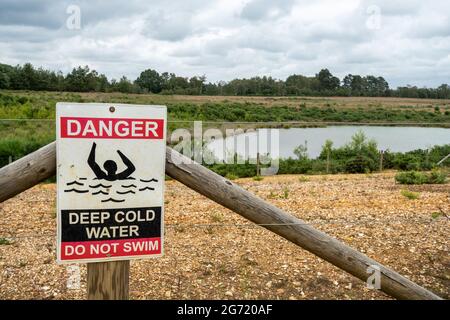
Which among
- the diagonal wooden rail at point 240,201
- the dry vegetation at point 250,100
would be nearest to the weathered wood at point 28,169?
the diagonal wooden rail at point 240,201

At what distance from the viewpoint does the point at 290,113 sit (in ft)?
173

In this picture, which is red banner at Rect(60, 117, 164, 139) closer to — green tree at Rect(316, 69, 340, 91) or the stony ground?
the stony ground

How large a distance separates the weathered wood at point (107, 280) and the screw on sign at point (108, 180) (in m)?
0.06

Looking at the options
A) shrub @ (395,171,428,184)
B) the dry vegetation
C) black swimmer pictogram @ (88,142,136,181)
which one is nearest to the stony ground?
black swimmer pictogram @ (88,142,136,181)

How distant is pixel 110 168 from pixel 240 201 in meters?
0.61

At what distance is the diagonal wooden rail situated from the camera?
1.70m

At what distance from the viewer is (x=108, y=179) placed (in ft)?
5.54

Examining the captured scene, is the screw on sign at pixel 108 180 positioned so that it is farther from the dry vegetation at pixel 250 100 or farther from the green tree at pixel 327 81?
the green tree at pixel 327 81

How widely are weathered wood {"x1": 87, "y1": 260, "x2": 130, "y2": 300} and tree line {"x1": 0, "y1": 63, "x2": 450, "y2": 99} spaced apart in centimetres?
3404

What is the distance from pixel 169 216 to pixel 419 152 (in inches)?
735

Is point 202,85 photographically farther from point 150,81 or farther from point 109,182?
point 109,182

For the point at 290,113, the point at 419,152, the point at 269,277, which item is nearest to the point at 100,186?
the point at 269,277

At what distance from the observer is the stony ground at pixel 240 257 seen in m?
3.63

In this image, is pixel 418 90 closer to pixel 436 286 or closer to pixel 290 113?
pixel 290 113
